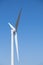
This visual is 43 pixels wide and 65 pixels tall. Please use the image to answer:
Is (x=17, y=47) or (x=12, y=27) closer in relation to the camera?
(x=17, y=47)

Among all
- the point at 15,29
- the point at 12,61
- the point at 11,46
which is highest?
the point at 15,29

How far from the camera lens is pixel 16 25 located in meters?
30.3

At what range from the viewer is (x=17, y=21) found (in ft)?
99.1

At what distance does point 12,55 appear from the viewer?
2889 centimetres

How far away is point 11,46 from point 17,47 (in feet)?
4.60

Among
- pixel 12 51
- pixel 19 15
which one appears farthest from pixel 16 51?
pixel 19 15

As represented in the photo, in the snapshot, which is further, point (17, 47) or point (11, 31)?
point (11, 31)

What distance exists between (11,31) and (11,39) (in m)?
1.36

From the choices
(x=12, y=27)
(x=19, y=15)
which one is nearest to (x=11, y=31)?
(x=12, y=27)

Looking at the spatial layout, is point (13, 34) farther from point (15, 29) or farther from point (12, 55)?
point (12, 55)

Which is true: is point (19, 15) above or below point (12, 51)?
above

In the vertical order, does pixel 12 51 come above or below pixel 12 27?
below

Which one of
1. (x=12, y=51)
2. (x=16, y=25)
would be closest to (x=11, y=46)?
(x=12, y=51)

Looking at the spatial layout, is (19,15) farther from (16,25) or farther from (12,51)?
(12,51)
